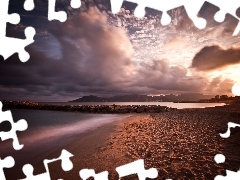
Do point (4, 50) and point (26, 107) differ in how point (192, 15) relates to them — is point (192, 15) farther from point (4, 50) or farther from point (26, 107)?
point (26, 107)

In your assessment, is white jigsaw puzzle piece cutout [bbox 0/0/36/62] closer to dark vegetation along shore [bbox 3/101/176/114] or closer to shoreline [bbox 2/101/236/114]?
shoreline [bbox 2/101/236/114]

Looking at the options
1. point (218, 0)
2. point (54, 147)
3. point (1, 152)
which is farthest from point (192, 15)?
point (1, 152)

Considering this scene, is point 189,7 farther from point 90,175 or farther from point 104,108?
point 104,108

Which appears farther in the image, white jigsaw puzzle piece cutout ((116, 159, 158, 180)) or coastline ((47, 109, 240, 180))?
coastline ((47, 109, 240, 180))

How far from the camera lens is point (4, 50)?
5.07m

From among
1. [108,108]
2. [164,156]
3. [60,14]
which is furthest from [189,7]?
[108,108]

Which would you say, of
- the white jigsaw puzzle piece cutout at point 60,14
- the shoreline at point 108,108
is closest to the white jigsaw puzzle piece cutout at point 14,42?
the white jigsaw puzzle piece cutout at point 60,14

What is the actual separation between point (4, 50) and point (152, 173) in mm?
4223

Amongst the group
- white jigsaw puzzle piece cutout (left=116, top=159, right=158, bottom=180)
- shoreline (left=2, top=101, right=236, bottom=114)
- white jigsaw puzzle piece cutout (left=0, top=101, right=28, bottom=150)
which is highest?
shoreline (left=2, top=101, right=236, bottom=114)

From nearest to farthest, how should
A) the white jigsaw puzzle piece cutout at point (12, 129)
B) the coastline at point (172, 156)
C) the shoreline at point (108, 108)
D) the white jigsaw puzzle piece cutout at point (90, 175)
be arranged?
1. the white jigsaw puzzle piece cutout at point (90, 175)
2. the white jigsaw puzzle piece cutout at point (12, 129)
3. the coastline at point (172, 156)
4. the shoreline at point (108, 108)

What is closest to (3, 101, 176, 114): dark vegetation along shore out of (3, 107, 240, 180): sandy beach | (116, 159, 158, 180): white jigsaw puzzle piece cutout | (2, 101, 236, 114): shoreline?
(2, 101, 236, 114): shoreline

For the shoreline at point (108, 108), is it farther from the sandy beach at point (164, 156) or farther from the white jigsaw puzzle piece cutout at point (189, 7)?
the white jigsaw puzzle piece cutout at point (189, 7)

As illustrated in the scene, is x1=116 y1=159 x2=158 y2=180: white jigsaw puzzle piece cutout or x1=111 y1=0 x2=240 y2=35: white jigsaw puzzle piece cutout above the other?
x1=111 y1=0 x2=240 y2=35: white jigsaw puzzle piece cutout

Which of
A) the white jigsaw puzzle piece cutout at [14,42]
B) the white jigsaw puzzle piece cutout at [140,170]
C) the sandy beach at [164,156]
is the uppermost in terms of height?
the white jigsaw puzzle piece cutout at [14,42]
